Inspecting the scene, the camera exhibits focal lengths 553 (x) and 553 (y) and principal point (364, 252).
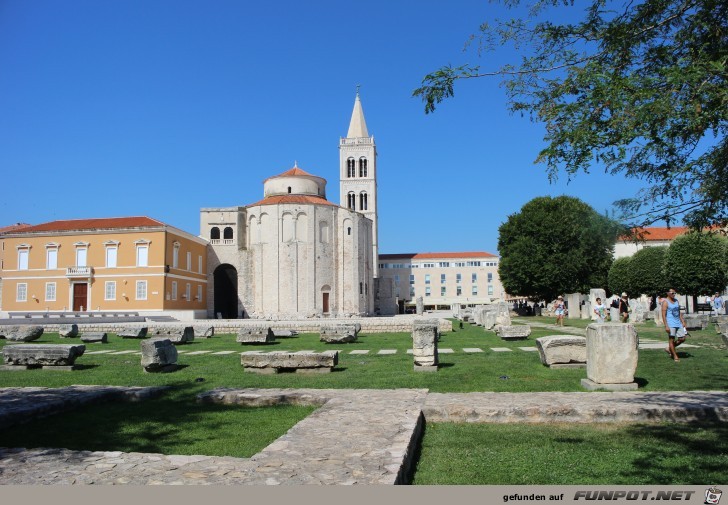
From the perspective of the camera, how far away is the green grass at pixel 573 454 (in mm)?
4539

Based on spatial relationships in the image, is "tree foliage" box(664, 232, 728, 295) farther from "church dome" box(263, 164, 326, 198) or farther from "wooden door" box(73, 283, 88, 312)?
"wooden door" box(73, 283, 88, 312)

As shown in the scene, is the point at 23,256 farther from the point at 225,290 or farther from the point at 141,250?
the point at 225,290

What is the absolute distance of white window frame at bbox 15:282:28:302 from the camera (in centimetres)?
4406

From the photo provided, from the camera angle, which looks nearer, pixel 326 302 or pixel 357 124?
pixel 326 302

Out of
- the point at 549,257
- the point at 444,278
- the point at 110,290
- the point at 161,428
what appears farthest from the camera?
the point at 444,278

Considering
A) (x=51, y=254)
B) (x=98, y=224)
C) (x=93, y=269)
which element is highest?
(x=98, y=224)

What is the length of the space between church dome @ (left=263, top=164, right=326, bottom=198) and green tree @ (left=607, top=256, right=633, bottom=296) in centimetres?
3017

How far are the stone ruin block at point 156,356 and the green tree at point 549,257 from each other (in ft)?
120

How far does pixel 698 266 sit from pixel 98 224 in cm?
4697

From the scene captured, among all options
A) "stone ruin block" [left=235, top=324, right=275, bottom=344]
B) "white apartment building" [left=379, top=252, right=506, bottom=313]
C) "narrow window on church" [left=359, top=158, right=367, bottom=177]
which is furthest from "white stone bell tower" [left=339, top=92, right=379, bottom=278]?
"stone ruin block" [left=235, top=324, right=275, bottom=344]

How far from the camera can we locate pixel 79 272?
43.4 metres

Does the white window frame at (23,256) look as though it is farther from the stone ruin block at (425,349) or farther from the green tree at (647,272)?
the green tree at (647,272)

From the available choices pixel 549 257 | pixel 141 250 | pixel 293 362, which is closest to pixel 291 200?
pixel 141 250

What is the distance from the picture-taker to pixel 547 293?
45594 mm
